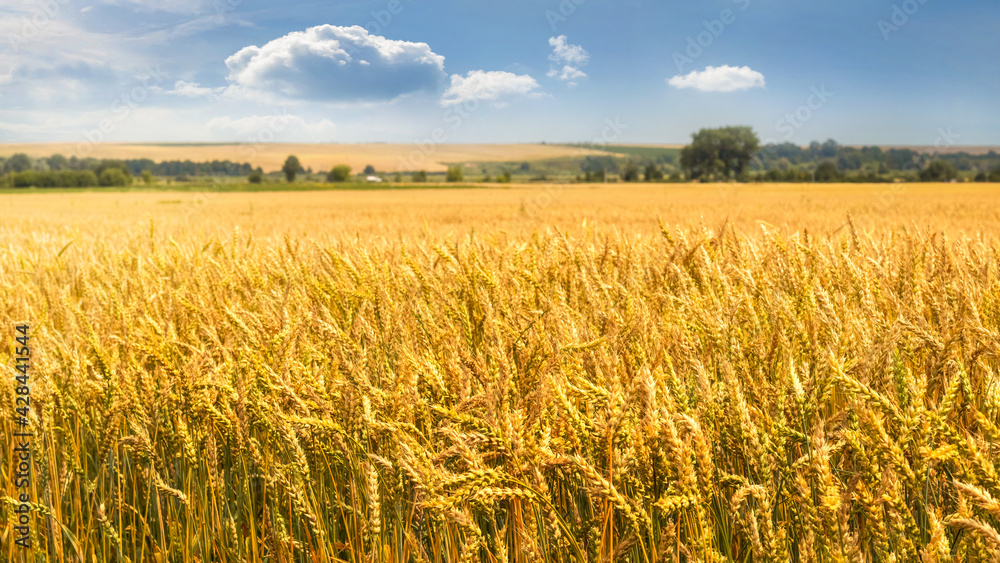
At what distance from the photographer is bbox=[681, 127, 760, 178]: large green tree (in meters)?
97.6

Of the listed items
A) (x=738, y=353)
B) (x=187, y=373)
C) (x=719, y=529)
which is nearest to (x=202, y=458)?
(x=187, y=373)

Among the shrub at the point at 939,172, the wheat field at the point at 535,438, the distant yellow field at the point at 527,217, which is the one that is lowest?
the wheat field at the point at 535,438

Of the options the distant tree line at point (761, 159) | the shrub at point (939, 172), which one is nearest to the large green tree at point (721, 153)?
the distant tree line at point (761, 159)

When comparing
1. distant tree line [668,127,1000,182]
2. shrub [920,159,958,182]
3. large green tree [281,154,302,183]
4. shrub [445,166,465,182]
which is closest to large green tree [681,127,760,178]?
distant tree line [668,127,1000,182]

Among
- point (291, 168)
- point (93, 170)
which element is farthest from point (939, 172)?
point (93, 170)

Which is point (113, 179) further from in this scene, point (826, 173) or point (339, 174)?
point (826, 173)

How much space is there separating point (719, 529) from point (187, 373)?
149 cm

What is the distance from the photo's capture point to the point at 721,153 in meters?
98.7

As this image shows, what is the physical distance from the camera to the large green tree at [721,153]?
97.6 metres

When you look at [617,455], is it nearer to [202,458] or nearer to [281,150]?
[202,458]

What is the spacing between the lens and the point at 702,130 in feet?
346

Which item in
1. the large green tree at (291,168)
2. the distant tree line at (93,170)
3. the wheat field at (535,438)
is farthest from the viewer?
the large green tree at (291,168)

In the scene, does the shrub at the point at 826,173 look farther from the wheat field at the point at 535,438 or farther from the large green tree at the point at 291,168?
the wheat field at the point at 535,438

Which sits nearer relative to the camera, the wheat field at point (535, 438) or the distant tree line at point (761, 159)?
the wheat field at point (535, 438)
